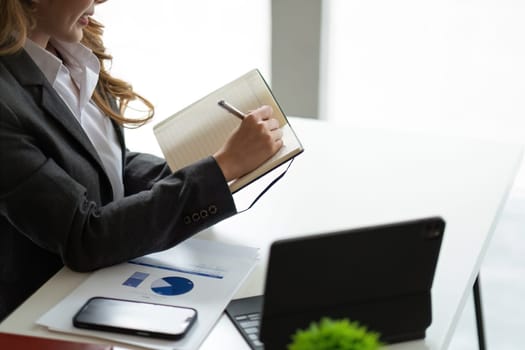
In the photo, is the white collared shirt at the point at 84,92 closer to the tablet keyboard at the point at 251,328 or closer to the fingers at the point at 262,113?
the fingers at the point at 262,113

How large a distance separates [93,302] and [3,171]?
0.25 meters

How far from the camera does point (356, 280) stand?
3.39ft

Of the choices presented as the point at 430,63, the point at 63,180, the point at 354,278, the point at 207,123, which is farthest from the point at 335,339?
the point at 430,63

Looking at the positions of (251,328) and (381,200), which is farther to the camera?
(381,200)

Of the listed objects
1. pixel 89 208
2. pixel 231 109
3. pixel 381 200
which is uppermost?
pixel 231 109

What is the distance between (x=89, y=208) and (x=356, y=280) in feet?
1.62

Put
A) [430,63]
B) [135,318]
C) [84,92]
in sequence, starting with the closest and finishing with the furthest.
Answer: [135,318] → [84,92] → [430,63]

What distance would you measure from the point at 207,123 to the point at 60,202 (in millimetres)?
315

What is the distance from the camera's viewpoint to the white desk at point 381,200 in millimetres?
1243

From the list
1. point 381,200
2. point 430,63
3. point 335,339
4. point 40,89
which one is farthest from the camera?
point 430,63

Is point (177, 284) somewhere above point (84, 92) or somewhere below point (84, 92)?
below

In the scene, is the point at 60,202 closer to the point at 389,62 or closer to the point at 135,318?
the point at 135,318

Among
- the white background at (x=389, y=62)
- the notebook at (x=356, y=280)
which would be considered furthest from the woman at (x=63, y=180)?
the white background at (x=389, y=62)

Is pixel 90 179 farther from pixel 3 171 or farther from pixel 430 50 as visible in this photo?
pixel 430 50
